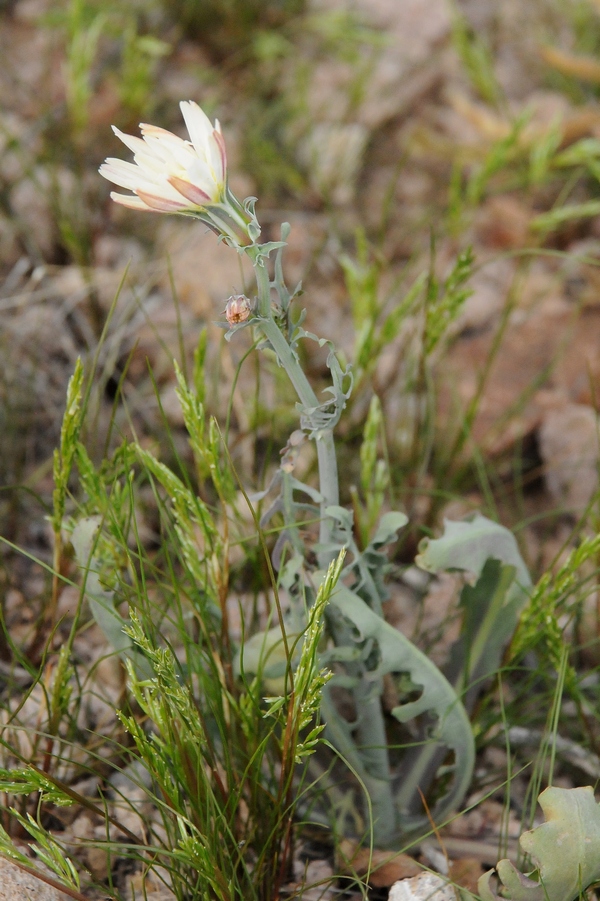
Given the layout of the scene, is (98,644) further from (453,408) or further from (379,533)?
(453,408)

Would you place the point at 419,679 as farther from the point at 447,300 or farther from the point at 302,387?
the point at 447,300

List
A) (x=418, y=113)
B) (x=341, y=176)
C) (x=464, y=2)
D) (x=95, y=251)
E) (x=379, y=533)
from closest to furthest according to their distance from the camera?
1. (x=379, y=533)
2. (x=95, y=251)
3. (x=341, y=176)
4. (x=418, y=113)
5. (x=464, y=2)

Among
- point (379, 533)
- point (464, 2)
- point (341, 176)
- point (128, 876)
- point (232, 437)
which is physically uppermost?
point (464, 2)

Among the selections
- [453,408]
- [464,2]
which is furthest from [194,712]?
[464,2]

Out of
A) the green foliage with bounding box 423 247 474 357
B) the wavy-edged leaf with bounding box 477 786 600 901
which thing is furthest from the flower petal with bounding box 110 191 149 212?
the wavy-edged leaf with bounding box 477 786 600 901

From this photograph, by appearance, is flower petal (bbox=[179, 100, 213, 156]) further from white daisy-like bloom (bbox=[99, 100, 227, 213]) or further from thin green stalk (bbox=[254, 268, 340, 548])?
thin green stalk (bbox=[254, 268, 340, 548])

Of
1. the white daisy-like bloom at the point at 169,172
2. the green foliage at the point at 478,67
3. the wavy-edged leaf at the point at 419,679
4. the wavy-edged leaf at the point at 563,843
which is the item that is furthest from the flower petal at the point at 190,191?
the green foliage at the point at 478,67
